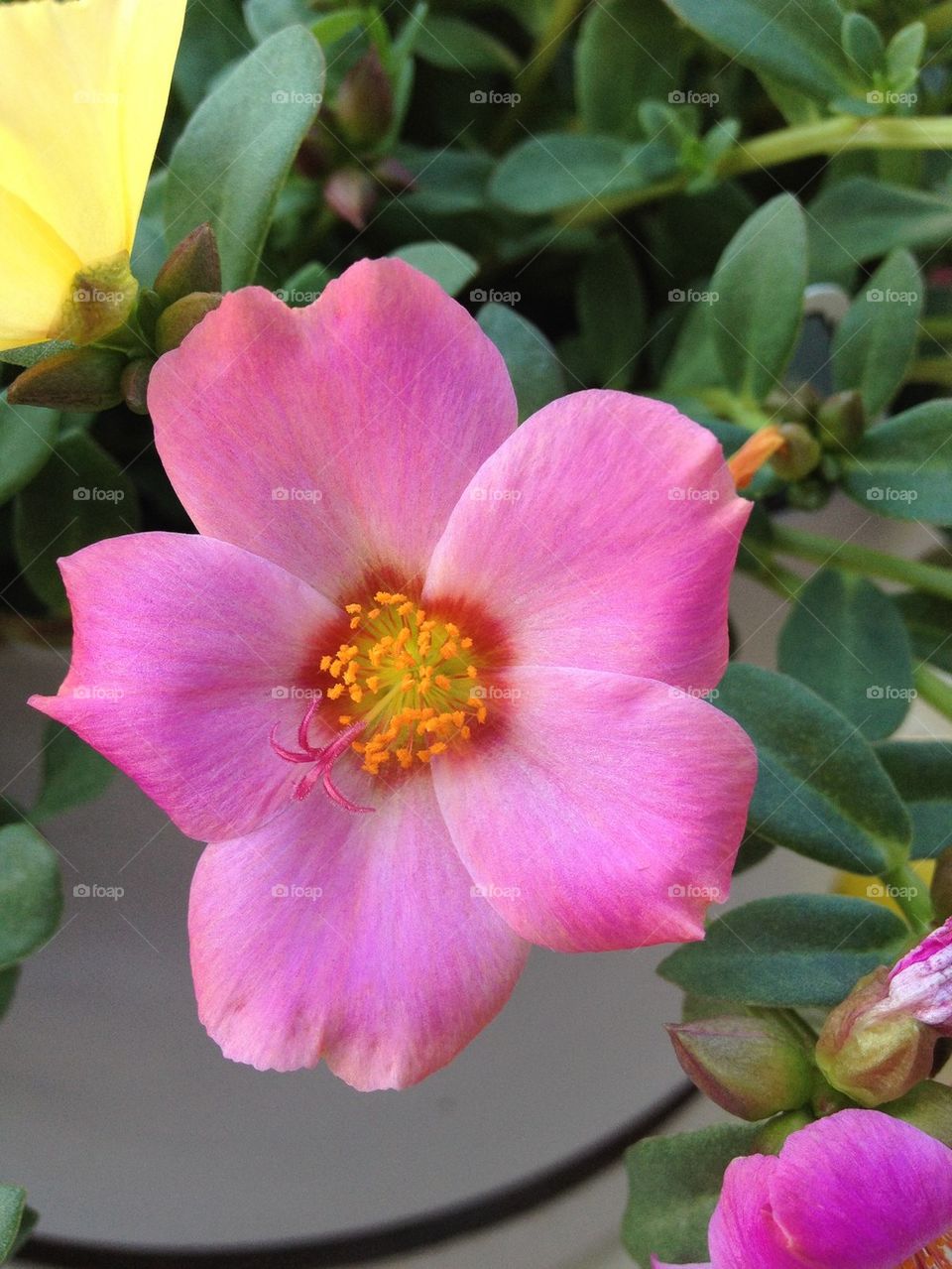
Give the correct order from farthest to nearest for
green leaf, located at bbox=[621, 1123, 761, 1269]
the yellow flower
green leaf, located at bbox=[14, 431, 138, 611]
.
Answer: green leaf, located at bbox=[14, 431, 138, 611] < green leaf, located at bbox=[621, 1123, 761, 1269] < the yellow flower

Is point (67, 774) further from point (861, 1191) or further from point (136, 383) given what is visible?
point (861, 1191)

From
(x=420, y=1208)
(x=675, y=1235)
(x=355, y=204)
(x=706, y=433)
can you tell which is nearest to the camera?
(x=706, y=433)

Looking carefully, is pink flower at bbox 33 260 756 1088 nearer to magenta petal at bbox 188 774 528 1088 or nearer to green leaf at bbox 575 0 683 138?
magenta petal at bbox 188 774 528 1088

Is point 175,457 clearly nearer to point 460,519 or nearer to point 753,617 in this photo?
point 460,519

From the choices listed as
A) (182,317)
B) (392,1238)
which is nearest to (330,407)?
(182,317)

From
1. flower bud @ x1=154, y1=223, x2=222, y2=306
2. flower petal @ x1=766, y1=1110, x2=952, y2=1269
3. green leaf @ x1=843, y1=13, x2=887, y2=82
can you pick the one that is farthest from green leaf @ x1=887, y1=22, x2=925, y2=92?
flower petal @ x1=766, y1=1110, x2=952, y2=1269

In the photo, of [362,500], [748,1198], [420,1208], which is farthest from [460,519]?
[420,1208]
